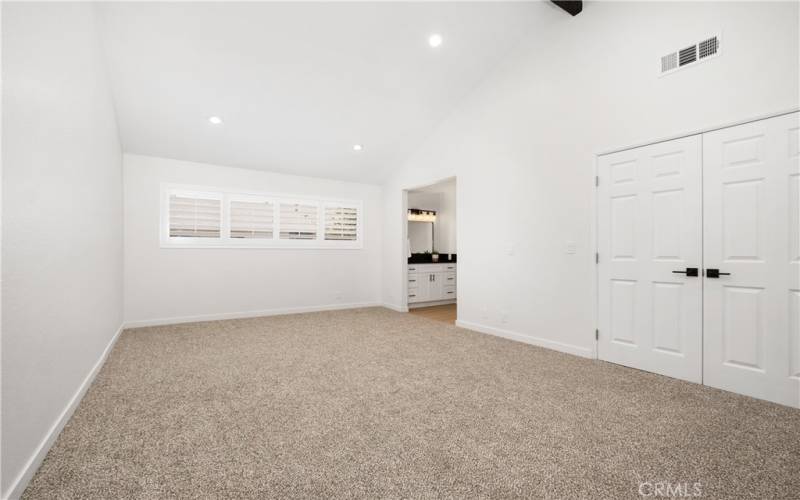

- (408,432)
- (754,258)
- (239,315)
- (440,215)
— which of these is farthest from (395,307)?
(754,258)

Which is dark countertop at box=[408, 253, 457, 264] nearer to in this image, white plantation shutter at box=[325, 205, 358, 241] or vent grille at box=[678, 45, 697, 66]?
white plantation shutter at box=[325, 205, 358, 241]

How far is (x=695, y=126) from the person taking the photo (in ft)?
9.46

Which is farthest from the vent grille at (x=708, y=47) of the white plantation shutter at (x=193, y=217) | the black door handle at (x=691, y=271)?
the white plantation shutter at (x=193, y=217)

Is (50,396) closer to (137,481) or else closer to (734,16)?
(137,481)

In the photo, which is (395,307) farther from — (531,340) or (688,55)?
(688,55)

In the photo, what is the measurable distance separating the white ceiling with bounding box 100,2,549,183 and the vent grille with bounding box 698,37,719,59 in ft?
5.29

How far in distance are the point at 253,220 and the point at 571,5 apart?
5275mm

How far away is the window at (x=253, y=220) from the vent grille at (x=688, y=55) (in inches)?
204

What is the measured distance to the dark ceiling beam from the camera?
350 centimetres

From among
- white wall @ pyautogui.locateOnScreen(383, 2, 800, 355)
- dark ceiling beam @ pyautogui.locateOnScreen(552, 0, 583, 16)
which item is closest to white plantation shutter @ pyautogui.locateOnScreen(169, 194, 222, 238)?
white wall @ pyautogui.locateOnScreen(383, 2, 800, 355)

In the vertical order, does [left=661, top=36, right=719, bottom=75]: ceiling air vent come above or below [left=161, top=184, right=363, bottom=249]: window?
above

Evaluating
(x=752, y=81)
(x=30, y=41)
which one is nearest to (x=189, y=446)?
(x=30, y=41)

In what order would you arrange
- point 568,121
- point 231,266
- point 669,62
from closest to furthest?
point 669,62 < point 568,121 < point 231,266

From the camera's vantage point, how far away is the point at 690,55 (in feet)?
9.52
